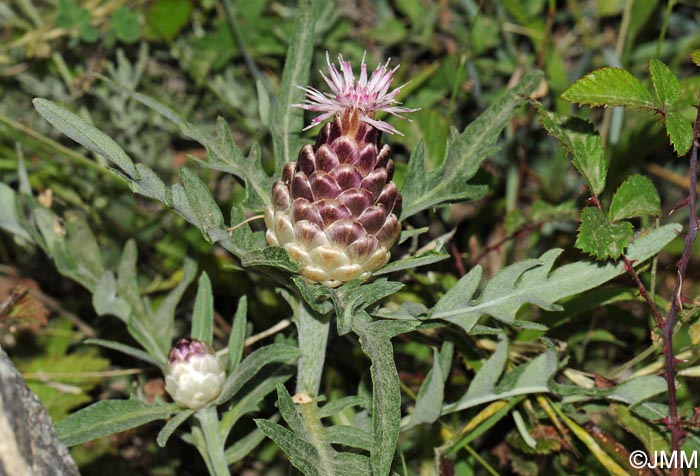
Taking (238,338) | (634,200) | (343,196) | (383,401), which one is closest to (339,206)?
(343,196)

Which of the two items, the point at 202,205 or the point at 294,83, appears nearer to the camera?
the point at 202,205

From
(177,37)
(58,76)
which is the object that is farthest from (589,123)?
(58,76)

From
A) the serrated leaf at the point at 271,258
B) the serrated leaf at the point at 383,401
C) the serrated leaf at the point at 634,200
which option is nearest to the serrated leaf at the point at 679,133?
the serrated leaf at the point at 634,200

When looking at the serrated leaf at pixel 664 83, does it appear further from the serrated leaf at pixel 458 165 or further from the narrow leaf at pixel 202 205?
the narrow leaf at pixel 202 205

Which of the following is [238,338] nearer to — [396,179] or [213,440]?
[213,440]

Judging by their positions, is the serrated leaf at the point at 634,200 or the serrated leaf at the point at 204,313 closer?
the serrated leaf at the point at 634,200

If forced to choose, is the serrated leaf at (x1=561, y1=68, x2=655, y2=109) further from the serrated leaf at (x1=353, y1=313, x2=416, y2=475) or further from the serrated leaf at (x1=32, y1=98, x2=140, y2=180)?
the serrated leaf at (x1=32, y1=98, x2=140, y2=180)
